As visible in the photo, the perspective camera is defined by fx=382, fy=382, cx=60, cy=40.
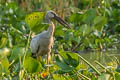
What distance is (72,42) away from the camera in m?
6.77

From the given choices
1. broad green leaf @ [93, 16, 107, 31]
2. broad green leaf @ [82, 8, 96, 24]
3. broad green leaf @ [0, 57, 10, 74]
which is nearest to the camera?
broad green leaf @ [0, 57, 10, 74]

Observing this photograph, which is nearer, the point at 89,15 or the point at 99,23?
the point at 99,23

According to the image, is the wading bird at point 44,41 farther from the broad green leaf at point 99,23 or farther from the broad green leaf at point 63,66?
the broad green leaf at point 63,66

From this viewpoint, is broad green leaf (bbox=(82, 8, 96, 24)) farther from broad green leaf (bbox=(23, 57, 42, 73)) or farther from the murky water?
broad green leaf (bbox=(23, 57, 42, 73))

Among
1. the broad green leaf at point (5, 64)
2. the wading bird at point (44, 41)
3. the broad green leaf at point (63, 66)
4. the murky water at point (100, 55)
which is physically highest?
the broad green leaf at point (5, 64)

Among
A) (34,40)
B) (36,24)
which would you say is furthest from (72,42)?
(36,24)

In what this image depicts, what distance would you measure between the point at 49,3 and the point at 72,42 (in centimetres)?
122

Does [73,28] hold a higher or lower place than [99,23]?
lower

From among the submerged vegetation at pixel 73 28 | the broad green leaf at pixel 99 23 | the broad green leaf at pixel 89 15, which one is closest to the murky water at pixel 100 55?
the submerged vegetation at pixel 73 28

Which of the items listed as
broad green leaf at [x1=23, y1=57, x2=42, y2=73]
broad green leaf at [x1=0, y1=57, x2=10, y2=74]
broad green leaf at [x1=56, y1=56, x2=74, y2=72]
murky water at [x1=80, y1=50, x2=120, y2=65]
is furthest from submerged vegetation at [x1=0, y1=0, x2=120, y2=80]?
broad green leaf at [x1=0, y1=57, x2=10, y2=74]

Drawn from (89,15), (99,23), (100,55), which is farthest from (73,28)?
(99,23)

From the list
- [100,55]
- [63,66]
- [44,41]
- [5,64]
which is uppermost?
[5,64]

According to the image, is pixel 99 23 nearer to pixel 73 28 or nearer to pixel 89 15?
pixel 89 15

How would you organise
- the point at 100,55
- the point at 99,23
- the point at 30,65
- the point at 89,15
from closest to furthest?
the point at 30,65, the point at 99,23, the point at 89,15, the point at 100,55
